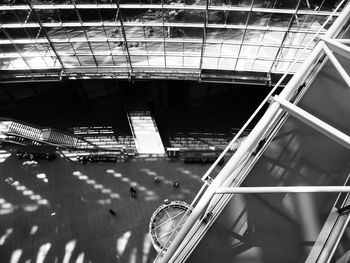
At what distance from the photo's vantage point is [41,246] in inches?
755

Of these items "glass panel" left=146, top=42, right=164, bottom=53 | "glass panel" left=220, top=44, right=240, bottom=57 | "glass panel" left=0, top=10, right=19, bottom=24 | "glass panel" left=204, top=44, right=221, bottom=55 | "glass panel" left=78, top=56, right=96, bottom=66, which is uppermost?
"glass panel" left=220, top=44, right=240, bottom=57

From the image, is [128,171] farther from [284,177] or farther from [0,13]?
[284,177]

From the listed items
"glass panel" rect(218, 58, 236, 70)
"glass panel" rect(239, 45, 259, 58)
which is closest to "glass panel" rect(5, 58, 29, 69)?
"glass panel" rect(218, 58, 236, 70)

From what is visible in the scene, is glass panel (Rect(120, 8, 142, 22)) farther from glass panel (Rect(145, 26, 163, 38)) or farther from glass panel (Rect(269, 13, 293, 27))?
glass panel (Rect(269, 13, 293, 27))

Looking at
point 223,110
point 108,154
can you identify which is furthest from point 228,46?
point 108,154

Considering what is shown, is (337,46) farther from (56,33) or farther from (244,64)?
(56,33)

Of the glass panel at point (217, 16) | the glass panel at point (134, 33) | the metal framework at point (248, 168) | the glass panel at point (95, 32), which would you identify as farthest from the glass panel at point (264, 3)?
the metal framework at point (248, 168)

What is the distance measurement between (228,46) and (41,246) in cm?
1748

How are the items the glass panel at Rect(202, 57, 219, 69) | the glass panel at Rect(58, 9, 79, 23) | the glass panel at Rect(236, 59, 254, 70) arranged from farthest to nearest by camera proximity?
the glass panel at Rect(202, 57, 219, 69), the glass panel at Rect(236, 59, 254, 70), the glass panel at Rect(58, 9, 79, 23)

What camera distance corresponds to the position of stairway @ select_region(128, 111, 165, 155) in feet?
75.8

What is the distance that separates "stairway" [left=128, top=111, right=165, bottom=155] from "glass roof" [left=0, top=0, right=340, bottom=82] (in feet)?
11.1

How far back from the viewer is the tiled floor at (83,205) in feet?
62.5

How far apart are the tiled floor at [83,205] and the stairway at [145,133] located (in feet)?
2.76

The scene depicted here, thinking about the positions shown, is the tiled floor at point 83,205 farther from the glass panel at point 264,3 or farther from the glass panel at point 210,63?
the glass panel at point 264,3
